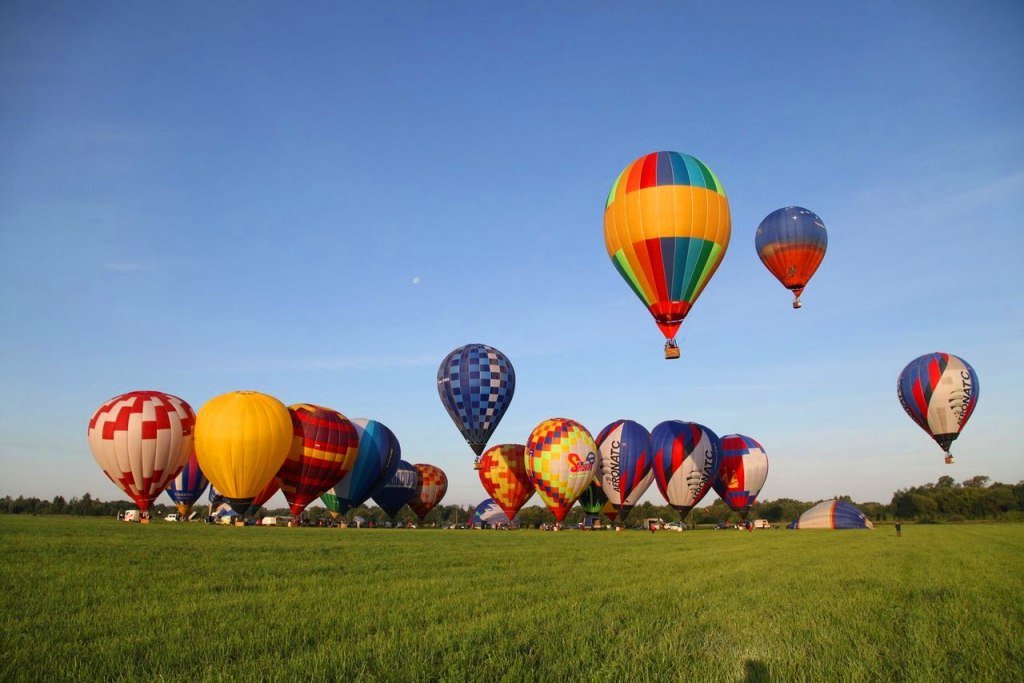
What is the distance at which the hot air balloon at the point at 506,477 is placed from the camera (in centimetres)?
4594

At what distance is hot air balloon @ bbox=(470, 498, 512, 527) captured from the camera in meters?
63.5

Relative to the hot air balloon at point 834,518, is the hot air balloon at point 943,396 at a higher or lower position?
higher

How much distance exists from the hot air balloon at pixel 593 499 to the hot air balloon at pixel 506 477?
416 centimetres

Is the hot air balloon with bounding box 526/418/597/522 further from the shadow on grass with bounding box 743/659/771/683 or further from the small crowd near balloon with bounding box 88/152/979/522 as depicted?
the shadow on grass with bounding box 743/659/771/683

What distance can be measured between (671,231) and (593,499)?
1217 inches

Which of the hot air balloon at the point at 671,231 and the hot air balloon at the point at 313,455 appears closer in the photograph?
the hot air balloon at the point at 671,231

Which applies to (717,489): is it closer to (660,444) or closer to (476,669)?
(660,444)

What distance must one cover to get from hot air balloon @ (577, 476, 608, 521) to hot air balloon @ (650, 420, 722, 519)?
510cm

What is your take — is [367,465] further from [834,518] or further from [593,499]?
[834,518]

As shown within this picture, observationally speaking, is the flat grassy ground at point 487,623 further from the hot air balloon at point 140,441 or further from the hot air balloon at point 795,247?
the hot air balloon at point 795,247

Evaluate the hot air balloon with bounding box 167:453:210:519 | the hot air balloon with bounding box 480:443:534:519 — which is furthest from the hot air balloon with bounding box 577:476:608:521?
the hot air balloon with bounding box 167:453:210:519

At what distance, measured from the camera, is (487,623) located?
236 inches

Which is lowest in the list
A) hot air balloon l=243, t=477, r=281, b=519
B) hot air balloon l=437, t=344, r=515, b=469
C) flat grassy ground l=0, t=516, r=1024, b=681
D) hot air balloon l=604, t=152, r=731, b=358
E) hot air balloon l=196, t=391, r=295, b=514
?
hot air balloon l=243, t=477, r=281, b=519

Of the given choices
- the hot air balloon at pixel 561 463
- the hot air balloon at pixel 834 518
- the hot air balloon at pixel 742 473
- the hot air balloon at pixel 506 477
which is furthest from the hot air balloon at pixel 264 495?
the hot air balloon at pixel 834 518
